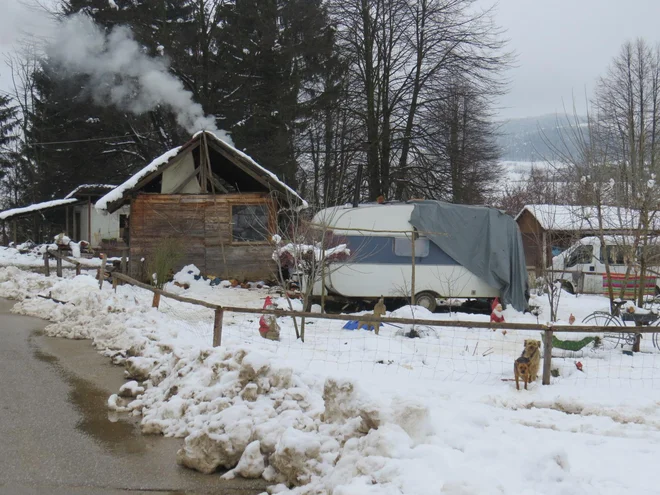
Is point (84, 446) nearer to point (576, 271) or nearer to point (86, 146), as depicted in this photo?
point (576, 271)

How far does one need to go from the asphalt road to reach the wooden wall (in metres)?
10.6

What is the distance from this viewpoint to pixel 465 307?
55.0ft

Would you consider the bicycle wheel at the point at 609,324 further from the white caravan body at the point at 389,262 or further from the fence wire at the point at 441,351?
the white caravan body at the point at 389,262

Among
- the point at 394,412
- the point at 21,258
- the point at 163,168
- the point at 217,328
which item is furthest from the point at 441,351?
the point at 21,258

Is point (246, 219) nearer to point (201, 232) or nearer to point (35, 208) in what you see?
point (201, 232)

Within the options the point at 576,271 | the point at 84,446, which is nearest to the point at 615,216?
the point at 576,271

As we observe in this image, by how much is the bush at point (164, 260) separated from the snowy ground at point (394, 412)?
6773mm

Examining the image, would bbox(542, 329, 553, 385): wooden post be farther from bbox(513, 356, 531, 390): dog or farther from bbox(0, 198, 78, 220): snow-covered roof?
bbox(0, 198, 78, 220): snow-covered roof

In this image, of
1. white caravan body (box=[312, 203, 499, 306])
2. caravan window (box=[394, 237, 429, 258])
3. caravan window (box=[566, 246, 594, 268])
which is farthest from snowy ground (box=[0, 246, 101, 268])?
caravan window (box=[566, 246, 594, 268])

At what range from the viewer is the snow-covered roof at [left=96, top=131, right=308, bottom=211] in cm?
1867

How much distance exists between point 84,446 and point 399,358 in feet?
14.2

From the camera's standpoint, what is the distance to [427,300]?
1565cm

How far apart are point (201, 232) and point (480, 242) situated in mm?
8802

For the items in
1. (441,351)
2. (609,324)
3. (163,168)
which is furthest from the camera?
(163,168)
